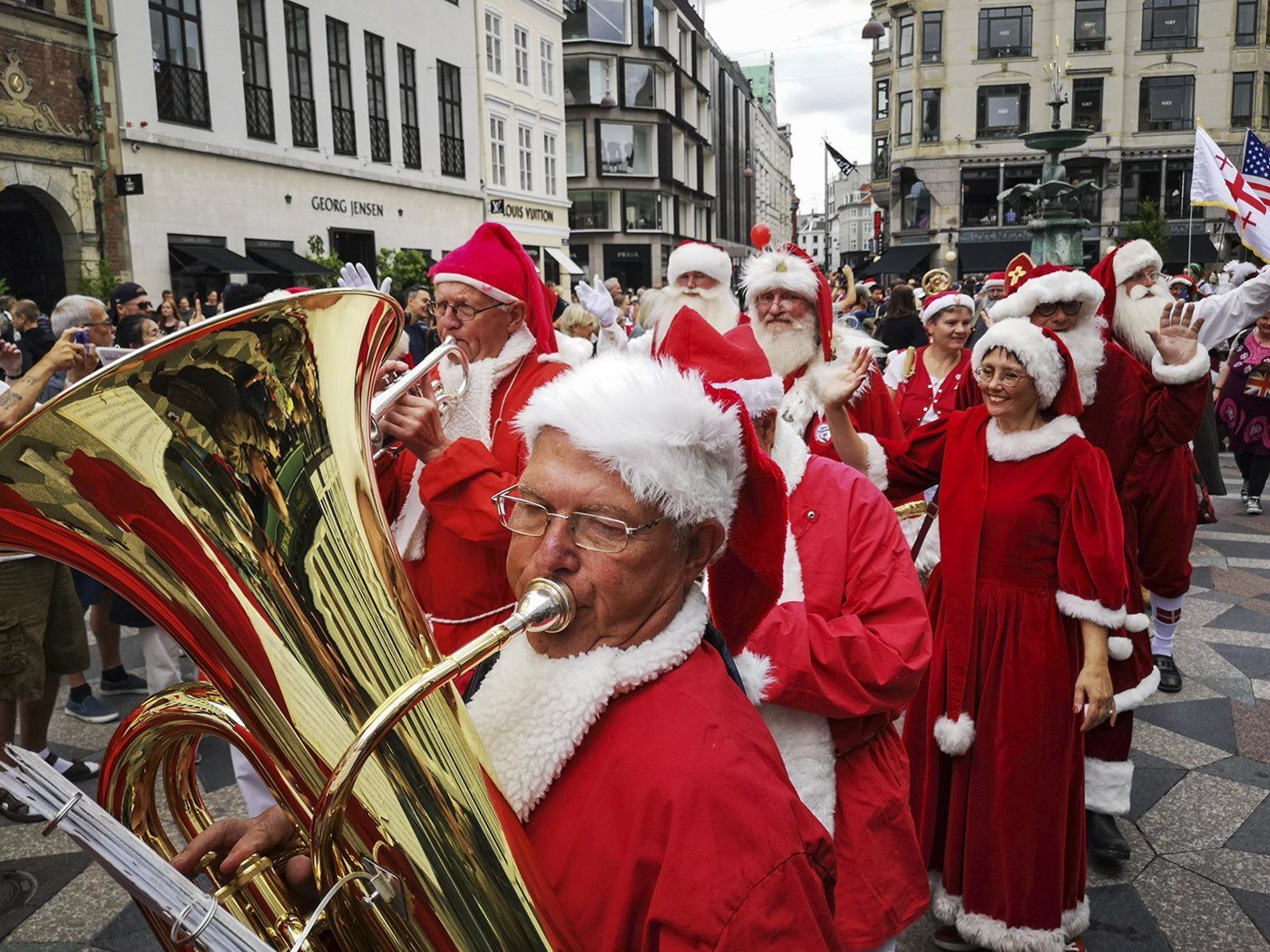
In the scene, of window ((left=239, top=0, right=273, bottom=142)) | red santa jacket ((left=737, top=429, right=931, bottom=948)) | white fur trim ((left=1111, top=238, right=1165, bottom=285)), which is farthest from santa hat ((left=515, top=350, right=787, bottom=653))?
window ((left=239, top=0, right=273, bottom=142))

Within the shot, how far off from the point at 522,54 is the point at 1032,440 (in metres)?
28.1

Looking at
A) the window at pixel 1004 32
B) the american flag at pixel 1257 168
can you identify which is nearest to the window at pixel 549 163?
the window at pixel 1004 32

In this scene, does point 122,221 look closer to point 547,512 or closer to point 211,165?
point 211,165

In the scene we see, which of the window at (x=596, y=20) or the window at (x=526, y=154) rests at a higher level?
the window at (x=596, y=20)

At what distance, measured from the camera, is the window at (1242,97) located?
1467 inches

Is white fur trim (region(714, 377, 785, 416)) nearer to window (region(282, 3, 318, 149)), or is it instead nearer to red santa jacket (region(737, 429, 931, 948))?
red santa jacket (region(737, 429, 931, 948))

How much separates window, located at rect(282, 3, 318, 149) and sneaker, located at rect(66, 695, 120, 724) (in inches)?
650

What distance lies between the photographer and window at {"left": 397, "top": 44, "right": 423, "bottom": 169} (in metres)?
22.1

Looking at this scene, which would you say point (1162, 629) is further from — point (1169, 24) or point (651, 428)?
point (1169, 24)

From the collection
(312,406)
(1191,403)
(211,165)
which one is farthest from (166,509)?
(211,165)

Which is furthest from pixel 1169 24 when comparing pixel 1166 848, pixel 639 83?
pixel 1166 848

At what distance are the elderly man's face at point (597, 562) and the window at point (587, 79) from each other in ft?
139

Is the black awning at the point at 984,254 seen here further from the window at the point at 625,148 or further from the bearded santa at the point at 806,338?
the bearded santa at the point at 806,338

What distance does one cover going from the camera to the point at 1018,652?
9.59 ft
